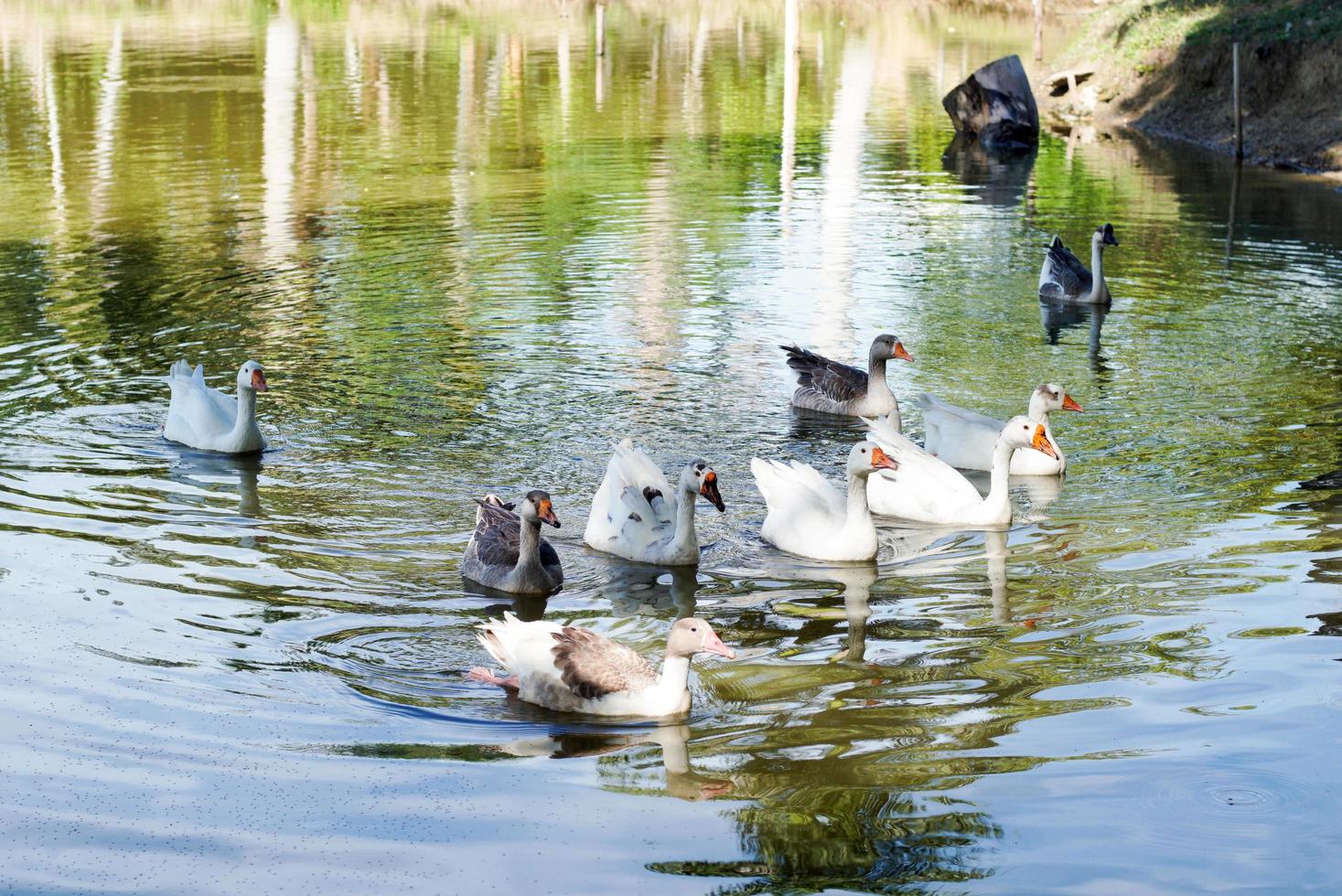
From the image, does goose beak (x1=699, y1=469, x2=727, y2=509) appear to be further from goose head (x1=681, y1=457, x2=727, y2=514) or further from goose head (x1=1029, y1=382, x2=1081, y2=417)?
goose head (x1=1029, y1=382, x2=1081, y2=417)

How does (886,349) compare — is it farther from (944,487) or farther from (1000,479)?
(1000,479)

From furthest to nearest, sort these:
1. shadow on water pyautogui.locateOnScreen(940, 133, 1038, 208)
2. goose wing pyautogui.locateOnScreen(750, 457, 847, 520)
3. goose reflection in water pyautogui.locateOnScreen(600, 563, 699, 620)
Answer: shadow on water pyautogui.locateOnScreen(940, 133, 1038, 208) → goose wing pyautogui.locateOnScreen(750, 457, 847, 520) → goose reflection in water pyautogui.locateOnScreen(600, 563, 699, 620)

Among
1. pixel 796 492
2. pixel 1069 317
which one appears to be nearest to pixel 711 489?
pixel 796 492

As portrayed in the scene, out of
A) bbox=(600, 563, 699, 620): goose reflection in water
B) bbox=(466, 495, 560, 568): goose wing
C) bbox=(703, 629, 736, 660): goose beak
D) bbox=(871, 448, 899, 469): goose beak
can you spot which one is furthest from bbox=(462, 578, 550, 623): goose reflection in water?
bbox=(871, 448, 899, 469): goose beak

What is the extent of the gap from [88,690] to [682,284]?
12.4 metres

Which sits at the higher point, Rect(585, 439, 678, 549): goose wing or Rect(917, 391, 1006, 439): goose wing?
Rect(917, 391, 1006, 439): goose wing

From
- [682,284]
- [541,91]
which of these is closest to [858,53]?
[541,91]

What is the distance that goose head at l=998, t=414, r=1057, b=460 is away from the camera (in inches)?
481

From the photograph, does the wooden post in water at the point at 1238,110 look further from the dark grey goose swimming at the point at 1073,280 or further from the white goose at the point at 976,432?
the white goose at the point at 976,432

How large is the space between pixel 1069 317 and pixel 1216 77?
1991 centimetres

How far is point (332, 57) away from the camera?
5159 centimetres

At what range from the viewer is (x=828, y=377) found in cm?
1487

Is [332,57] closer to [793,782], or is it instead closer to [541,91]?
[541,91]

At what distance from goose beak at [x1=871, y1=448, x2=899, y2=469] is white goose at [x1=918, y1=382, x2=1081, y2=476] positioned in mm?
2198
